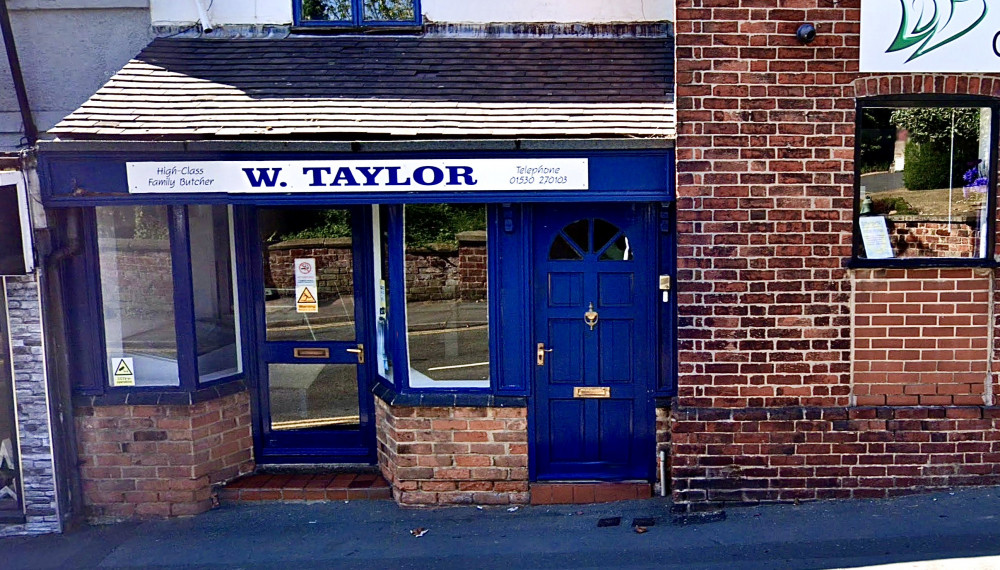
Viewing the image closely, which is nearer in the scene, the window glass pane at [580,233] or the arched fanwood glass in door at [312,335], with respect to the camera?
the window glass pane at [580,233]

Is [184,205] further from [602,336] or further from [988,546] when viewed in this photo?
[988,546]

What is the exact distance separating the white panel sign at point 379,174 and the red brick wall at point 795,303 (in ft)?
3.05

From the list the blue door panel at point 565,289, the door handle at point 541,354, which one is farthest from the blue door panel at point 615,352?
the door handle at point 541,354

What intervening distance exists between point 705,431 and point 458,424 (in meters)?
1.76

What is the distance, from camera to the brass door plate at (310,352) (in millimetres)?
6534

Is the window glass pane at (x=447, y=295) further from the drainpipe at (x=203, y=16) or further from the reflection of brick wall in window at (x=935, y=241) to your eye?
the reflection of brick wall in window at (x=935, y=241)

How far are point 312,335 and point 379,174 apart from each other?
1.69 metres

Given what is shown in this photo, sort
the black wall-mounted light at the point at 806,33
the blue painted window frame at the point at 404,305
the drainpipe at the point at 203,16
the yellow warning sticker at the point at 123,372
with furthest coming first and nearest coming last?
the drainpipe at the point at 203,16
the yellow warning sticker at the point at 123,372
the blue painted window frame at the point at 404,305
the black wall-mounted light at the point at 806,33

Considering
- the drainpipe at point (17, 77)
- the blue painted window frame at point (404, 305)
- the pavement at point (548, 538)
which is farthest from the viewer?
the blue painted window frame at point (404, 305)

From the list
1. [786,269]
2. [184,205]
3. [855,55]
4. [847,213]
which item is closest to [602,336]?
[786,269]

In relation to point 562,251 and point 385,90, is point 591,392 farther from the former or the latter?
point 385,90

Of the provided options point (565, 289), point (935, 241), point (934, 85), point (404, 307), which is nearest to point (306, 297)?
point (404, 307)

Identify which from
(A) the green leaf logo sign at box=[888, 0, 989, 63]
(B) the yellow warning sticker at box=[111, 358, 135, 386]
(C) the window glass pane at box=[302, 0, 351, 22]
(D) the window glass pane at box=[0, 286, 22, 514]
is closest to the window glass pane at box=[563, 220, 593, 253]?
(A) the green leaf logo sign at box=[888, 0, 989, 63]

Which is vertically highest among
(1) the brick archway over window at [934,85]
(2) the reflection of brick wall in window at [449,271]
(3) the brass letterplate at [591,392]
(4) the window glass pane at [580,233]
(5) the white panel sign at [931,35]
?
(5) the white panel sign at [931,35]
